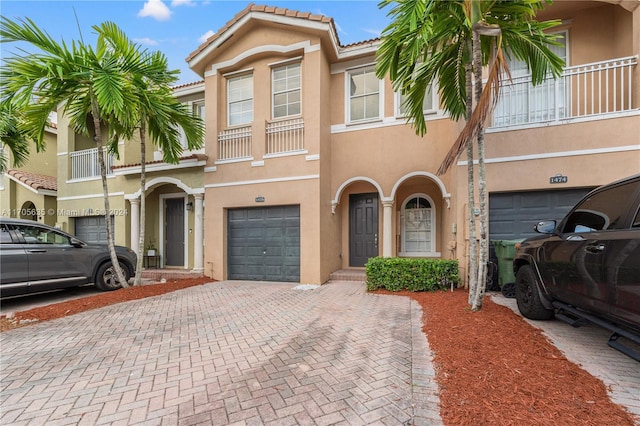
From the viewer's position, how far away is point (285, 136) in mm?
9305

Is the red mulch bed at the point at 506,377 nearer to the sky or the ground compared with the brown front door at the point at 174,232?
nearer to the ground

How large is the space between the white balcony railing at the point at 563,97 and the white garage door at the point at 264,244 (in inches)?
247

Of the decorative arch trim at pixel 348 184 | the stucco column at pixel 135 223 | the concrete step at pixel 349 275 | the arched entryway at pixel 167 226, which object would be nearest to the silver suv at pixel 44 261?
the stucco column at pixel 135 223

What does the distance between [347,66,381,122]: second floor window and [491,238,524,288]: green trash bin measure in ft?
16.9

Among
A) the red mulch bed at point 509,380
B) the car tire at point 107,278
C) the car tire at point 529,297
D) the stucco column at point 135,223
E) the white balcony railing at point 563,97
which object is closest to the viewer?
the red mulch bed at point 509,380

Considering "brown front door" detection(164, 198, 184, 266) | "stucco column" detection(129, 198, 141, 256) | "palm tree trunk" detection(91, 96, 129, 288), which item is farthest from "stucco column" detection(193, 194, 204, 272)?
"stucco column" detection(129, 198, 141, 256)

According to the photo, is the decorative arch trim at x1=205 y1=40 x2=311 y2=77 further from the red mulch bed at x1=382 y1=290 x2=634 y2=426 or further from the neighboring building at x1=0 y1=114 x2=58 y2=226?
the neighboring building at x1=0 y1=114 x2=58 y2=226

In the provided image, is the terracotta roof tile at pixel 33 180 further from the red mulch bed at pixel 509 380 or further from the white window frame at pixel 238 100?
the red mulch bed at pixel 509 380

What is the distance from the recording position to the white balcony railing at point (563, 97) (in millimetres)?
6863

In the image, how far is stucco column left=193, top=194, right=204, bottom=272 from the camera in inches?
403

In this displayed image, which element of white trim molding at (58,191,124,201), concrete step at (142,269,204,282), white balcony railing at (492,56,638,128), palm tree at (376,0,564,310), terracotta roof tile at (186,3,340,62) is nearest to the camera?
palm tree at (376,0,564,310)

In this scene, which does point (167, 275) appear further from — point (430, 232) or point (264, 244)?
point (430, 232)

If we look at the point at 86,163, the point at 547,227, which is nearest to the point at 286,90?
the point at 547,227

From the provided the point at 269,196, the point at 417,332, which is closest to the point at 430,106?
the point at 269,196
